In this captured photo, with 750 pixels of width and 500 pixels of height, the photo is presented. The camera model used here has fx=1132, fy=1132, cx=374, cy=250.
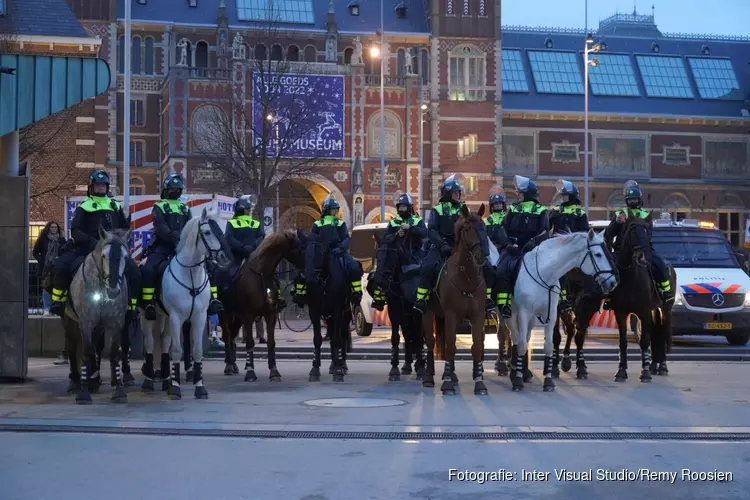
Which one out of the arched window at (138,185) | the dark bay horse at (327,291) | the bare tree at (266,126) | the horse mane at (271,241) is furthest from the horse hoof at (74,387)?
the arched window at (138,185)

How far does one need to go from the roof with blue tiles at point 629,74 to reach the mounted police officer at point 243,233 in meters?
52.1

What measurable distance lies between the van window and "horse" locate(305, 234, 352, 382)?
10.0 meters

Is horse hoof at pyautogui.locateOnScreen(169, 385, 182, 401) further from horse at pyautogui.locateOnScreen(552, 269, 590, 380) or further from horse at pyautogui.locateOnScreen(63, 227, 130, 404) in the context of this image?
horse at pyautogui.locateOnScreen(552, 269, 590, 380)

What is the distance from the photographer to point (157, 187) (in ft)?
212

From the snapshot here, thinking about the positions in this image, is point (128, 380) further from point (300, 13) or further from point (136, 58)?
point (300, 13)

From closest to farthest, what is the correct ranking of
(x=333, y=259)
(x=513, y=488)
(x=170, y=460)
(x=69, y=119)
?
(x=513, y=488)
(x=170, y=460)
(x=333, y=259)
(x=69, y=119)

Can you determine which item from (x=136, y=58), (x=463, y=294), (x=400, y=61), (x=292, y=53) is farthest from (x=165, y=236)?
(x=400, y=61)

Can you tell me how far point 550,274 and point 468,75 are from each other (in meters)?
52.6

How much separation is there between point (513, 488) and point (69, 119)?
36.5m

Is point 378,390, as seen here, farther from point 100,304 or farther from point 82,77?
point 82,77

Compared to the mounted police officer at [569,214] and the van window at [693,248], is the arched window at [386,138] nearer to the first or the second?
the van window at [693,248]

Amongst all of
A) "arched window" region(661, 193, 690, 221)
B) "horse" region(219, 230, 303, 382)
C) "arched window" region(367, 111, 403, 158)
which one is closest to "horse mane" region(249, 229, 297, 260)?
"horse" region(219, 230, 303, 382)

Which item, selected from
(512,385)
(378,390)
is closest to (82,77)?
Result: (378,390)

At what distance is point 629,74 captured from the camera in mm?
70250
